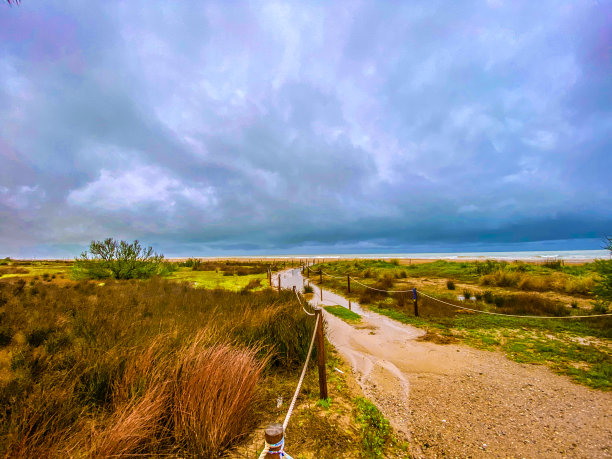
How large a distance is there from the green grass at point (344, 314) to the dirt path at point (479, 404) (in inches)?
120

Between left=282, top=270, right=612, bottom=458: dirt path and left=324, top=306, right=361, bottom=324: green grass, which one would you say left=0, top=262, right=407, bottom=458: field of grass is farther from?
left=324, top=306, right=361, bottom=324: green grass

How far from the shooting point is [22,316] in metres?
6.98

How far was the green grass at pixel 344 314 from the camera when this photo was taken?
10.2 metres

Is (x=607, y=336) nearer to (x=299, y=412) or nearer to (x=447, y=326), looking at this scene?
(x=447, y=326)

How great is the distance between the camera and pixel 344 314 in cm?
1097

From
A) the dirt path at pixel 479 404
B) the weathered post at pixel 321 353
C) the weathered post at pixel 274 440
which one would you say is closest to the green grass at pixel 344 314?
the dirt path at pixel 479 404

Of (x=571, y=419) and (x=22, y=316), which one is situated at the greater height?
(x=22, y=316)

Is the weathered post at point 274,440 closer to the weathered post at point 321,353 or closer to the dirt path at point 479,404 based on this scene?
the weathered post at point 321,353

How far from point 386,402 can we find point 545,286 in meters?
16.5

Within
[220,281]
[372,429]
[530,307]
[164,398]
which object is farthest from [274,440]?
[220,281]

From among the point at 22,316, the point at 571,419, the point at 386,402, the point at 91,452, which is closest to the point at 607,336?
the point at 571,419

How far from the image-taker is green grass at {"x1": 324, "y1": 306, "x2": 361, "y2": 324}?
1025cm

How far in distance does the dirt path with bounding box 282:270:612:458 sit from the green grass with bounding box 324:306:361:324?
3.04m

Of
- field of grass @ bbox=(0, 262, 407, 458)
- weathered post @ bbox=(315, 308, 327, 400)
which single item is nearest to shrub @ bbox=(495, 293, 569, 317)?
field of grass @ bbox=(0, 262, 407, 458)
